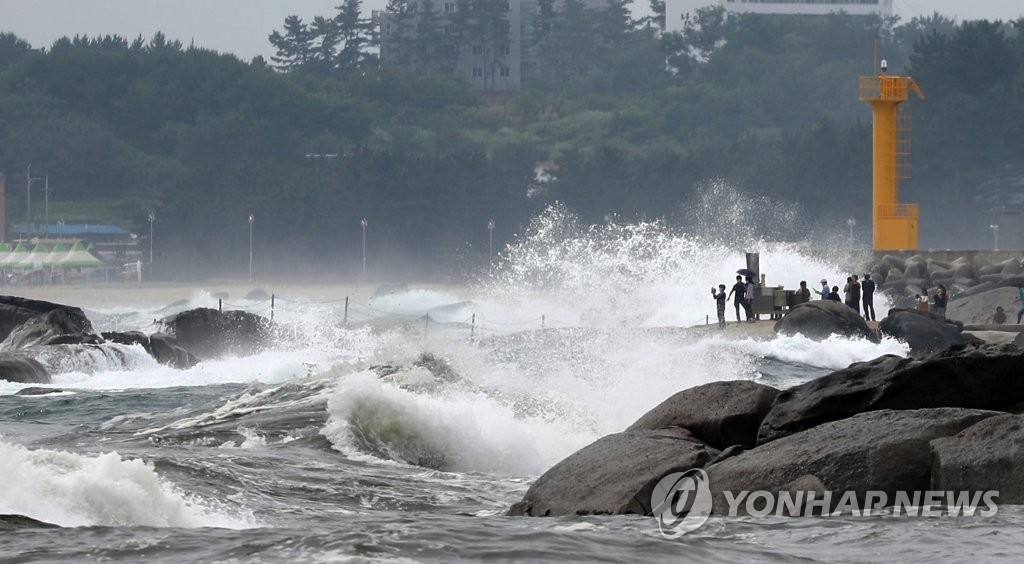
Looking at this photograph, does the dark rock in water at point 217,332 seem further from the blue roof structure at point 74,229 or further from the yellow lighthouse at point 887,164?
the blue roof structure at point 74,229

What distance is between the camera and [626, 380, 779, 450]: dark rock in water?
1098cm

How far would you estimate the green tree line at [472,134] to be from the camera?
75438 millimetres

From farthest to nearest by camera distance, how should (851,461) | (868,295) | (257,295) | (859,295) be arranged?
1. (257,295)
2. (859,295)
3. (868,295)
4. (851,461)

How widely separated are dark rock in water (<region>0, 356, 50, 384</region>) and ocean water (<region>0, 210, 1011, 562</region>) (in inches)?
Result: 9.8

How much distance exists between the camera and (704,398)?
1130cm

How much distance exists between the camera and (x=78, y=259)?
7156cm

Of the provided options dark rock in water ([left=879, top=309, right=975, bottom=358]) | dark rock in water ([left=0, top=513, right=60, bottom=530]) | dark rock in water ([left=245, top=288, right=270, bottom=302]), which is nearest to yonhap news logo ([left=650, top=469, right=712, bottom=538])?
dark rock in water ([left=0, top=513, right=60, bottom=530])

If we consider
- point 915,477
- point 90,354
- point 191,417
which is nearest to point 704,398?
point 915,477

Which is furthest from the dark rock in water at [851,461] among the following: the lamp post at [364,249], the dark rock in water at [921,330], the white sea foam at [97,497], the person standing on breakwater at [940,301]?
the lamp post at [364,249]

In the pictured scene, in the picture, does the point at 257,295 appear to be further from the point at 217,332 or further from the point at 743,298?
the point at 217,332

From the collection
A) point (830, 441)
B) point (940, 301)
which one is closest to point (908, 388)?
point (830, 441)

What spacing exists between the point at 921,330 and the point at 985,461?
18.4 meters

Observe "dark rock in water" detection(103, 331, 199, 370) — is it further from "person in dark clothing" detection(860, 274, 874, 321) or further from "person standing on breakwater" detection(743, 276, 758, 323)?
"person in dark clothing" detection(860, 274, 874, 321)

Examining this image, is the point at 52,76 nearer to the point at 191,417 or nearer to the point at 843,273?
the point at 843,273
